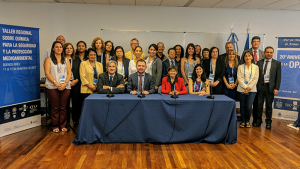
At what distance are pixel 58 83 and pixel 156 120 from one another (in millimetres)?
1892

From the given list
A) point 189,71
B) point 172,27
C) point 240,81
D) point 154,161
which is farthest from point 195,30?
point 154,161

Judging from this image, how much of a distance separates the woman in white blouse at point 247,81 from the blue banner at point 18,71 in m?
4.00

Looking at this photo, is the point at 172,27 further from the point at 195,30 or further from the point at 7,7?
the point at 7,7

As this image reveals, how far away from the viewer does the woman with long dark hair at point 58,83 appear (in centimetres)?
374

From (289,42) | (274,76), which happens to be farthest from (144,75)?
(289,42)

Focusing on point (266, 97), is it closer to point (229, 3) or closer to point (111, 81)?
point (229, 3)

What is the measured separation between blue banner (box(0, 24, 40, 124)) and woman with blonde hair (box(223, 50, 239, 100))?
3.83 metres

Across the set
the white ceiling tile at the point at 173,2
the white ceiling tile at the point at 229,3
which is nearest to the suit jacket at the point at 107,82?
the white ceiling tile at the point at 173,2

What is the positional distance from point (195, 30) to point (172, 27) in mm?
640

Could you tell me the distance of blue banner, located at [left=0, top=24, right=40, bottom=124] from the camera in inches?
144

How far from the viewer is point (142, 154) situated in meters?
2.92

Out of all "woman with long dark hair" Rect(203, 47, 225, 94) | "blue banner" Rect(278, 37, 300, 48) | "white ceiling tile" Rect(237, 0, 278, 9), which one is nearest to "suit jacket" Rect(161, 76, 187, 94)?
"woman with long dark hair" Rect(203, 47, 225, 94)

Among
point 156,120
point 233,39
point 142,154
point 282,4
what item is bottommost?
point 142,154

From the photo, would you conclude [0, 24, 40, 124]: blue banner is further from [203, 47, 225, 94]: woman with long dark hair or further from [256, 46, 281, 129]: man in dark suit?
[256, 46, 281, 129]: man in dark suit
